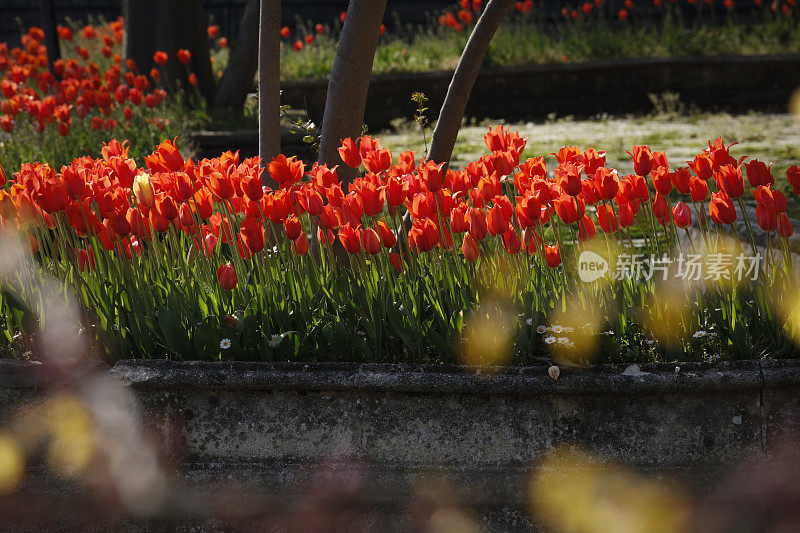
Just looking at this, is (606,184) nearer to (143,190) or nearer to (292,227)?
(292,227)

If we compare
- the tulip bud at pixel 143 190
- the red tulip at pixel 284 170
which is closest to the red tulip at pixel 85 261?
the tulip bud at pixel 143 190

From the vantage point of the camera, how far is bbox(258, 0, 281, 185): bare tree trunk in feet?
14.0

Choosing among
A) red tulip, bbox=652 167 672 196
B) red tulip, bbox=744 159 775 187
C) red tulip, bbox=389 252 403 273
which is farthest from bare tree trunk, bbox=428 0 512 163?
red tulip, bbox=744 159 775 187

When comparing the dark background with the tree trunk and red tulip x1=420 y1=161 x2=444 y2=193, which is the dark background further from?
red tulip x1=420 y1=161 x2=444 y2=193

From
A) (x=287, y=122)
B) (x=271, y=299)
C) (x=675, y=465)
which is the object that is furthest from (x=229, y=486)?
(x=287, y=122)

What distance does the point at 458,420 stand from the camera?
9.63 ft

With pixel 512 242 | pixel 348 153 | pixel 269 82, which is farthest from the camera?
pixel 269 82

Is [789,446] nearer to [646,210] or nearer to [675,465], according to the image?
→ [675,465]

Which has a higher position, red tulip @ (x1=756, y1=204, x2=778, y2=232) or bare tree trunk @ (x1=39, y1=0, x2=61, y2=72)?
bare tree trunk @ (x1=39, y1=0, x2=61, y2=72)

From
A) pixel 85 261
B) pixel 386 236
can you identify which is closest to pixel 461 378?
pixel 386 236

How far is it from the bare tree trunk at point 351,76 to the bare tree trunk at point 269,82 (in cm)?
25

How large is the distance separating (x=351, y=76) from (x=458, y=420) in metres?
1.78

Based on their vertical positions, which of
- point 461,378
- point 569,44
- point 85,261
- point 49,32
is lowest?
Result: point 461,378

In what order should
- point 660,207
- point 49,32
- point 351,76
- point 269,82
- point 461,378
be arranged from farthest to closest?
point 49,32, point 269,82, point 351,76, point 660,207, point 461,378
